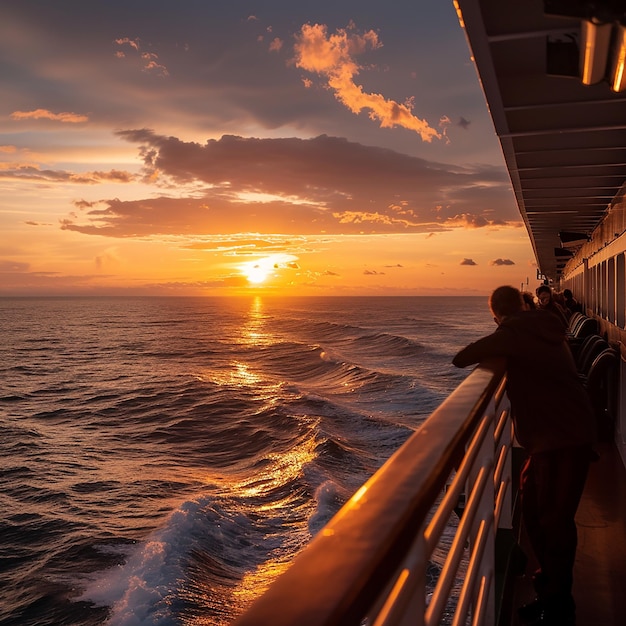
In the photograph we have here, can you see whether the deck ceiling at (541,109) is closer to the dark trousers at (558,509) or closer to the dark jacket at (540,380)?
the dark jacket at (540,380)

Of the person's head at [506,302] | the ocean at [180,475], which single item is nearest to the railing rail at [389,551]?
the person's head at [506,302]

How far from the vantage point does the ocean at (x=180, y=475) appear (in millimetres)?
10297

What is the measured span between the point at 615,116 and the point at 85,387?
115 feet

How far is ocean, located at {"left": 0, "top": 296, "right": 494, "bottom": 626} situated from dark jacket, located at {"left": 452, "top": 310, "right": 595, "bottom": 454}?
6.85 ft

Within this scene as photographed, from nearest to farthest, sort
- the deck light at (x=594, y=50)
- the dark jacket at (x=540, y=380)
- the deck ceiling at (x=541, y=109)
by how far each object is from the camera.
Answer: the deck light at (x=594, y=50) → the dark jacket at (x=540, y=380) → the deck ceiling at (x=541, y=109)

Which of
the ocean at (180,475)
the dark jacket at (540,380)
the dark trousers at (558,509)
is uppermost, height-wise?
the dark jacket at (540,380)

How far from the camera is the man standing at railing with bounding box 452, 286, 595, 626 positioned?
9.82ft

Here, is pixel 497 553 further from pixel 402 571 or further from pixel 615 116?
pixel 615 116

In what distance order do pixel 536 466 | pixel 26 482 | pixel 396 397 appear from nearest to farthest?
pixel 536 466, pixel 26 482, pixel 396 397

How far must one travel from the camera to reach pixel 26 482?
17.5m

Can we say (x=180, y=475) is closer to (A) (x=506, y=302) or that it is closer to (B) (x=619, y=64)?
(A) (x=506, y=302)

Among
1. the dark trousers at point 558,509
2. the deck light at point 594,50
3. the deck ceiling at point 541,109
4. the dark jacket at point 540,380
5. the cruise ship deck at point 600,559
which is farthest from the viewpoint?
the deck ceiling at point 541,109

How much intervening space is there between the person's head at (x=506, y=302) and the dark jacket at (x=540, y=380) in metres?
0.31

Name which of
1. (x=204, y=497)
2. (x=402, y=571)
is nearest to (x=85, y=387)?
(x=204, y=497)
